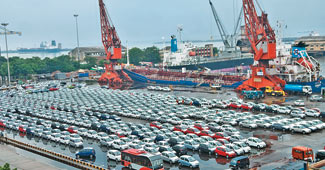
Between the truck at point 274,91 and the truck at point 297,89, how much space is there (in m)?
1.18

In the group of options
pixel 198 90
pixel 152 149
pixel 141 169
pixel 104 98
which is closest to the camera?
pixel 141 169

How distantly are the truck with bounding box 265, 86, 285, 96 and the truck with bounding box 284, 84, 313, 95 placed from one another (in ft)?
3.86

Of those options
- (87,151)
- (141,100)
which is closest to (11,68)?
(141,100)

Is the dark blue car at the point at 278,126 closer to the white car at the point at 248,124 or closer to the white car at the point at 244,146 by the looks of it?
the white car at the point at 248,124

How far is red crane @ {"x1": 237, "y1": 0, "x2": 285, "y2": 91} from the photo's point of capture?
49.3 m

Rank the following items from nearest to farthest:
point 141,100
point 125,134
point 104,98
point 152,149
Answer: point 152,149
point 125,134
point 141,100
point 104,98

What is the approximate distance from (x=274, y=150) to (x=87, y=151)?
1173cm

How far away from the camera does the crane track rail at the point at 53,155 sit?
72.2 feet

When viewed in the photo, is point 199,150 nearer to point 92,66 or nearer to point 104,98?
point 104,98

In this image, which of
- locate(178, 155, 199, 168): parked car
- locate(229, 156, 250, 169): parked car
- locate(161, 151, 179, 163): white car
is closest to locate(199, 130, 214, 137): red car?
locate(161, 151, 179, 163): white car

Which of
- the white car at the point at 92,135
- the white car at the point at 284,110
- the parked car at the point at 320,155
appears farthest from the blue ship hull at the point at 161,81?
the parked car at the point at 320,155

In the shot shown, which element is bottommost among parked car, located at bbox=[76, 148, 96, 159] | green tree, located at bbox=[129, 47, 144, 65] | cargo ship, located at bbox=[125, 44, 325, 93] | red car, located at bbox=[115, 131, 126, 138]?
parked car, located at bbox=[76, 148, 96, 159]

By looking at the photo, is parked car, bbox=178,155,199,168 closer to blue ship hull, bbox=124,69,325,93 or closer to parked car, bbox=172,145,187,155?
parked car, bbox=172,145,187,155

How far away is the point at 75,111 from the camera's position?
4081cm
